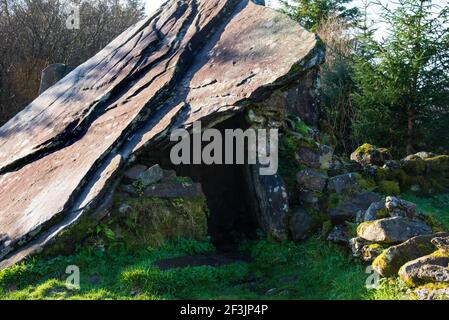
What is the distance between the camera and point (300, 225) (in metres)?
6.98

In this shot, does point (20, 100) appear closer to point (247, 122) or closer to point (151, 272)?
point (247, 122)

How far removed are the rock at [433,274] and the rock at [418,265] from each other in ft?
0.09

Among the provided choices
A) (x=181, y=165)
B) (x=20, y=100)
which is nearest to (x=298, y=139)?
(x=181, y=165)

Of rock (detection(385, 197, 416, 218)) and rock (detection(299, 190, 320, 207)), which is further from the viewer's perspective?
rock (detection(299, 190, 320, 207))

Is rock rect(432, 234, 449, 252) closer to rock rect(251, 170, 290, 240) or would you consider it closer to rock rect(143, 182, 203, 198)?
rock rect(251, 170, 290, 240)

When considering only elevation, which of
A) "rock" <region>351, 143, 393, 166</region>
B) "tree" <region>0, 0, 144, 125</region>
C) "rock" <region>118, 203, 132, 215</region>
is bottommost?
"rock" <region>351, 143, 393, 166</region>

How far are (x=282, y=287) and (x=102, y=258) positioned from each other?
223 centimetres

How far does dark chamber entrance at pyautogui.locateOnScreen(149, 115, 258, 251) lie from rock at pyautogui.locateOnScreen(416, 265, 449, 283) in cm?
331

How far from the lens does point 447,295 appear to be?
14.0 ft

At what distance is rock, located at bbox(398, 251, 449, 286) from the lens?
4.72m

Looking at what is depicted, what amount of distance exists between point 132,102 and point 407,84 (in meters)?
6.12

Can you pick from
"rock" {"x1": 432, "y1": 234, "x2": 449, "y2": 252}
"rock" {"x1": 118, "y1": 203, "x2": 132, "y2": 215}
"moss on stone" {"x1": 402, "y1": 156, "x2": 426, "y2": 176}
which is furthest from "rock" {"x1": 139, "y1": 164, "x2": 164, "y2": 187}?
"moss on stone" {"x1": 402, "y1": 156, "x2": 426, "y2": 176}

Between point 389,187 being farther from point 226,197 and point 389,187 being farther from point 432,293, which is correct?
point 432,293
